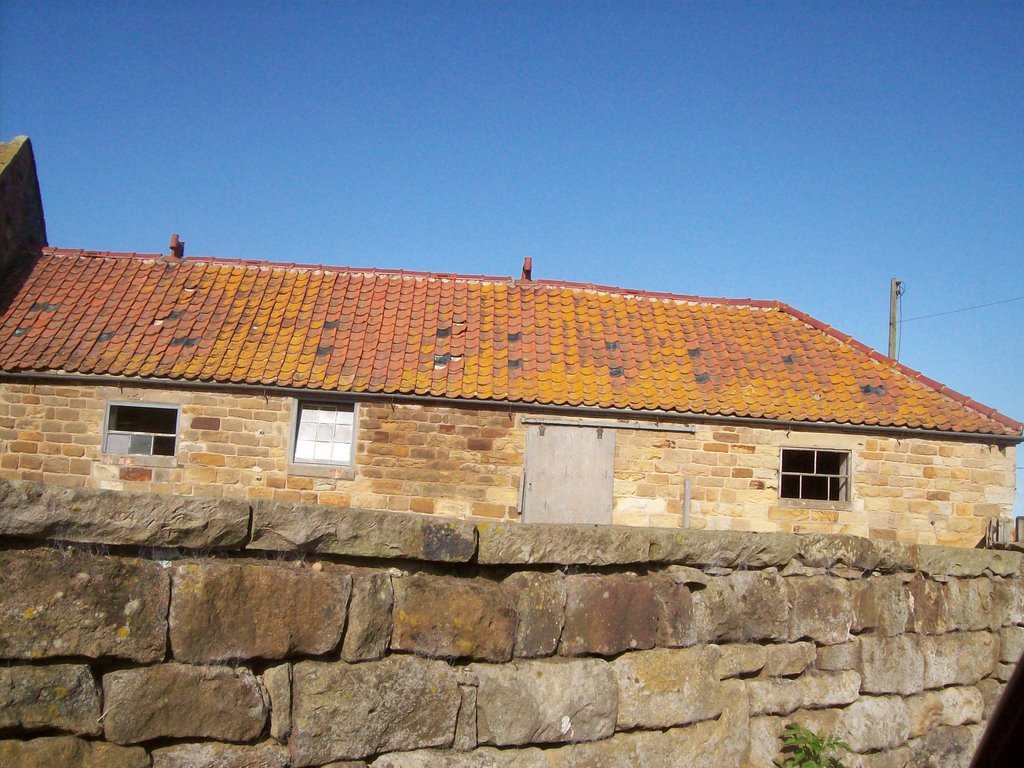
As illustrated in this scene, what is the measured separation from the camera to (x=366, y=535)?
11.6 ft

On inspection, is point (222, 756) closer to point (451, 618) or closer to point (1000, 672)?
point (451, 618)

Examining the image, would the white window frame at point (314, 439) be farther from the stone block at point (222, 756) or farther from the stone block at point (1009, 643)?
the stone block at point (222, 756)

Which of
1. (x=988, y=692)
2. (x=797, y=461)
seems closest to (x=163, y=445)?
(x=797, y=461)

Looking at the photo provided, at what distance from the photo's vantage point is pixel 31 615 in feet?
9.52

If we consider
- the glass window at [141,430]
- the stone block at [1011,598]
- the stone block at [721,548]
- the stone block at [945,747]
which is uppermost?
the glass window at [141,430]

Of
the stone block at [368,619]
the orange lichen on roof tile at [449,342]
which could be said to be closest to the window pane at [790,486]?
the orange lichen on roof tile at [449,342]

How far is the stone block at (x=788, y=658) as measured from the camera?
4477 millimetres

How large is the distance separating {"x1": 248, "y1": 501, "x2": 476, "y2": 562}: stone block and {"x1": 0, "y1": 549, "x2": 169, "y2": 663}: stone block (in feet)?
1.38

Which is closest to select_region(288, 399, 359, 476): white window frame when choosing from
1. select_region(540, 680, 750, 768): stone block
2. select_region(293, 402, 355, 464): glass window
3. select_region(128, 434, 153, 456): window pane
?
select_region(293, 402, 355, 464): glass window

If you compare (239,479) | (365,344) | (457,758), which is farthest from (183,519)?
(365,344)

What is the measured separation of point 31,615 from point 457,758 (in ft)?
5.36

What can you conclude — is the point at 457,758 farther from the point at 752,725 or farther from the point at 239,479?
the point at 239,479

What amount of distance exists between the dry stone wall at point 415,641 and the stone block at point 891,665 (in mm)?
16

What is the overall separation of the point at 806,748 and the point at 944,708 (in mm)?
1365
